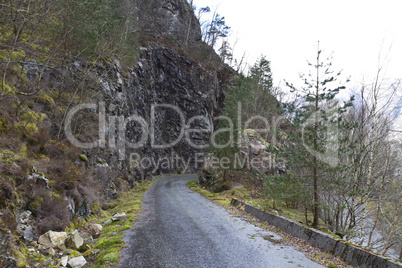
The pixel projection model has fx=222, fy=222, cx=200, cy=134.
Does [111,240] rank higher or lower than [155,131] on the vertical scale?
lower

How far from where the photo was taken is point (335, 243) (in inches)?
312

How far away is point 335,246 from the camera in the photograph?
7879mm

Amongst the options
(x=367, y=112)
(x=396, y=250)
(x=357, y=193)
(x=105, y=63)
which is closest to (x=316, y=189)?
(x=357, y=193)

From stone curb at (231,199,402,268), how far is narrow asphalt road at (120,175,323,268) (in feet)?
3.44

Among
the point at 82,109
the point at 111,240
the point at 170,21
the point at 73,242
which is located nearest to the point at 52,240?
the point at 73,242

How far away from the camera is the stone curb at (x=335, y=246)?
6370 mm

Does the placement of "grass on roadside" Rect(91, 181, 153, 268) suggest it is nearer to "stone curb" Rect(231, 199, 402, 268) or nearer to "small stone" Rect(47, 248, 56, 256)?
"small stone" Rect(47, 248, 56, 256)

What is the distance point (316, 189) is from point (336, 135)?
10.6ft

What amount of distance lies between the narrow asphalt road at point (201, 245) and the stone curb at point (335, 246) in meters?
1.05

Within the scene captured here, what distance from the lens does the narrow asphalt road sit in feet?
23.0

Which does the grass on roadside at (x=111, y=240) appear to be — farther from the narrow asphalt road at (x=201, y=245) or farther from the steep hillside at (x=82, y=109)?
the steep hillside at (x=82, y=109)

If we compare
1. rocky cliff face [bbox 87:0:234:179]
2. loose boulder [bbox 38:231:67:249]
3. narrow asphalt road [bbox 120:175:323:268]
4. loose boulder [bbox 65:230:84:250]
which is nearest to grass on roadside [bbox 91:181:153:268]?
narrow asphalt road [bbox 120:175:323:268]

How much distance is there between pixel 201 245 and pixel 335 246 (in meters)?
4.78

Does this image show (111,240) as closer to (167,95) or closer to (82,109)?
(82,109)
